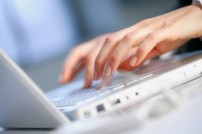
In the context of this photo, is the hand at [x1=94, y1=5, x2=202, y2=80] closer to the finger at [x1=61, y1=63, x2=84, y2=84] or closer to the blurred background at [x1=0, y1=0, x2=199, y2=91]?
the finger at [x1=61, y1=63, x2=84, y2=84]

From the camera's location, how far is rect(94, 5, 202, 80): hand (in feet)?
2.11

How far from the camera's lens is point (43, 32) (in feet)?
6.66

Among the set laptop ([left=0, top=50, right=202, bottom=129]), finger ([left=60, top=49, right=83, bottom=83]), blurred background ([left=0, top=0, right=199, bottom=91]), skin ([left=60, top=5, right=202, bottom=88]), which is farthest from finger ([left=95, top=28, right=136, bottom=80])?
blurred background ([left=0, top=0, right=199, bottom=91])

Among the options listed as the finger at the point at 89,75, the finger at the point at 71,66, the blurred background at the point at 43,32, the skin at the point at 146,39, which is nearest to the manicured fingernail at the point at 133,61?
the skin at the point at 146,39

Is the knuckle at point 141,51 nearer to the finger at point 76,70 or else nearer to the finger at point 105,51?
the finger at point 105,51

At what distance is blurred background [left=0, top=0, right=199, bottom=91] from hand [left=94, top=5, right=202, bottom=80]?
3.79ft

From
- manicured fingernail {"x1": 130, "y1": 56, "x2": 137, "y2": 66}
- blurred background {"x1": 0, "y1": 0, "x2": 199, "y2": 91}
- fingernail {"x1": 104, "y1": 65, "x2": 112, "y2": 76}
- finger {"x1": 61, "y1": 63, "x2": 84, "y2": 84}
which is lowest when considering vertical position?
fingernail {"x1": 104, "y1": 65, "x2": 112, "y2": 76}

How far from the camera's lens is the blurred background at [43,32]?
6.40ft

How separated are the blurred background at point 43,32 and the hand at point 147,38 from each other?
1.15 m

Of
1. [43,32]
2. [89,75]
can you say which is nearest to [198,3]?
[89,75]

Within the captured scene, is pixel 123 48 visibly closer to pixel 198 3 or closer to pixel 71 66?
pixel 198 3

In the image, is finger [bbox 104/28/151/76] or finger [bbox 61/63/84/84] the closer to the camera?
finger [bbox 104/28/151/76]

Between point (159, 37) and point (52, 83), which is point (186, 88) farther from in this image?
point (52, 83)

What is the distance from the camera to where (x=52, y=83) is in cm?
208
